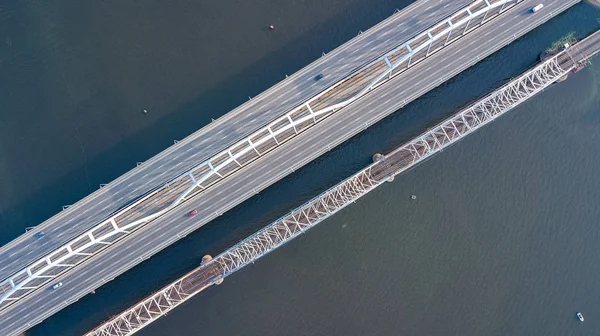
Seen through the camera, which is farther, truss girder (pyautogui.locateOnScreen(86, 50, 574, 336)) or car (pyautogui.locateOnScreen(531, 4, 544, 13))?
car (pyautogui.locateOnScreen(531, 4, 544, 13))

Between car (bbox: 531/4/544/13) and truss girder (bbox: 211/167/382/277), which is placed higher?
car (bbox: 531/4/544/13)

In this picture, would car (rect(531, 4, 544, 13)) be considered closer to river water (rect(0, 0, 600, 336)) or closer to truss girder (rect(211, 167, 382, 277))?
river water (rect(0, 0, 600, 336))

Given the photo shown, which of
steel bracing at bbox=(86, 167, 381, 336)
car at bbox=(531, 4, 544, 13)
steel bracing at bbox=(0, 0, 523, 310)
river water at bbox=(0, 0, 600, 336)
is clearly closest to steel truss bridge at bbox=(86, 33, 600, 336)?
steel bracing at bbox=(86, 167, 381, 336)

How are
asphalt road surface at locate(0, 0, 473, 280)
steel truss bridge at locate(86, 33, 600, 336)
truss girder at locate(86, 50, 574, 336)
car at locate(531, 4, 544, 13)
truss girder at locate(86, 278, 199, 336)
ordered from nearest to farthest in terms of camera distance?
1. asphalt road surface at locate(0, 0, 473, 280)
2. truss girder at locate(86, 278, 199, 336)
3. truss girder at locate(86, 50, 574, 336)
4. steel truss bridge at locate(86, 33, 600, 336)
5. car at locate(531, 4, 544, 13)

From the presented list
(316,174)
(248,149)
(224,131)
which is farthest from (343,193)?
(224,131)

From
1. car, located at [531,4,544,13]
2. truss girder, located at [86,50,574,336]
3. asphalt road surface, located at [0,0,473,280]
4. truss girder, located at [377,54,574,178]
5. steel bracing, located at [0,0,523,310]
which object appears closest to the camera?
steel bracing, located at [0,0,523,310]

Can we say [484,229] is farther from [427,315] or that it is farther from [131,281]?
[131,281]

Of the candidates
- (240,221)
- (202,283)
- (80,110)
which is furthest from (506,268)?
(80,110)

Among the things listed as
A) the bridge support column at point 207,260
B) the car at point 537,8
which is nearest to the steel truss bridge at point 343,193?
the bridge support column at point 207,260
